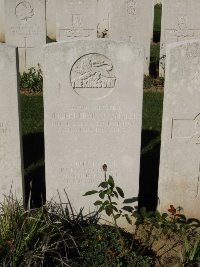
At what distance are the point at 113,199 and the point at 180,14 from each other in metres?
6.70

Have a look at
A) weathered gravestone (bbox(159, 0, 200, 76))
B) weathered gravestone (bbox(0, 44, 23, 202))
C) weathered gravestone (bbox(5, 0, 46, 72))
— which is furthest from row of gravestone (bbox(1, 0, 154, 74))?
weathered gravestone (bbox(0, 44, 23, 202))

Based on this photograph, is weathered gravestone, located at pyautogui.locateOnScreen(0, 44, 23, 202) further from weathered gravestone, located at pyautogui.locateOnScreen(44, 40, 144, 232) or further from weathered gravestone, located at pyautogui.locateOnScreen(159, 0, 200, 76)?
weathered gravestone, located at pyautogui.locateOnScreen(159, 0, 200, 76)

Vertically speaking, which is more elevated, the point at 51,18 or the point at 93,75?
the point at 51,18

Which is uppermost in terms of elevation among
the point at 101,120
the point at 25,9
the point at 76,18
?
the point at 25,9

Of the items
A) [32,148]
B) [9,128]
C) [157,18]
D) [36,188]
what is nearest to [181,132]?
[9,128]

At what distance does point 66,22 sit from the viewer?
33.9ft

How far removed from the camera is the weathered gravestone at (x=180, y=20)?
1033cm

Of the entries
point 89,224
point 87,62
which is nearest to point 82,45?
point 87,62

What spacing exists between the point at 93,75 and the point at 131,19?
21.7 ft

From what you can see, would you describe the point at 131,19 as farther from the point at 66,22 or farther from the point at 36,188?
the point at 36,188

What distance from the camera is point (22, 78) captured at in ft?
33.6

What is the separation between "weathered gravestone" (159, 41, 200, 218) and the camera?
445 centimetres

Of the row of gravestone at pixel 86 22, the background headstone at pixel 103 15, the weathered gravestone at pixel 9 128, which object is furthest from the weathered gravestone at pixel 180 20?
the weathered gravestone at pixel 9 128

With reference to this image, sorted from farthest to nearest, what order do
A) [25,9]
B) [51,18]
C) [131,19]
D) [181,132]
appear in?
[51,18] → [131,19] → [25,9] → [181,132]
